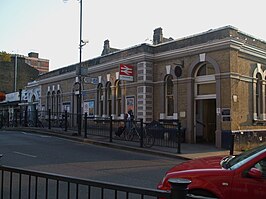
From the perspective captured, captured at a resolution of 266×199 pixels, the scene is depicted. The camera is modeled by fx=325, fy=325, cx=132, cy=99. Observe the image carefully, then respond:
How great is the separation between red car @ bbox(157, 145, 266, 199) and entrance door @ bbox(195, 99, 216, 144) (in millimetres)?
15168

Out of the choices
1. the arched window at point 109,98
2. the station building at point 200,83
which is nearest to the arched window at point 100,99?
the arched window at point 109,98

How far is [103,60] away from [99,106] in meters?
3.81

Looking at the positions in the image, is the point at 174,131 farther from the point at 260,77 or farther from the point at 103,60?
the point at 103,60

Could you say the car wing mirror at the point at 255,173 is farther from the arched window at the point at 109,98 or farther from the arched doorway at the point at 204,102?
the arched window at the point at 109,98

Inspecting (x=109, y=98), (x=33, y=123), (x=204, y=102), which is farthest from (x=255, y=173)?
(x=33, y=123)

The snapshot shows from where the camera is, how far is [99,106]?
2695 cm

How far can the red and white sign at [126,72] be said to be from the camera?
2169cm

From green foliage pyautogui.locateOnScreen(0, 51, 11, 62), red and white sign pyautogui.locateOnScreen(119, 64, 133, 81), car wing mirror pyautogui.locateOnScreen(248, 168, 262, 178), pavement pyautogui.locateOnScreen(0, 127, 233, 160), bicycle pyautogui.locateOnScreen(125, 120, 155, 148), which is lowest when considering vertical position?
pavement pyautogui.locateOnScreen(0, 127, 233, 160)

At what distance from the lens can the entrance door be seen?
20.2 meters

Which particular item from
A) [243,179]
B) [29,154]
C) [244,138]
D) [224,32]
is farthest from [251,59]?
[243,179]

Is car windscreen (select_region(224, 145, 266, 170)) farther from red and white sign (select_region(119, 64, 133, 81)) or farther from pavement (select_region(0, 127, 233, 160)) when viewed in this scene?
red and white sign (select_region(119, 64, 133, 81))

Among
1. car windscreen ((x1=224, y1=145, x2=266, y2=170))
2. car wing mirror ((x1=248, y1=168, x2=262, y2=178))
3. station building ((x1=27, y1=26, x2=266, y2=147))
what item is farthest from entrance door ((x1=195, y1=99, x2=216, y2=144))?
car wing mirror ((x1=248, y1=168, x2=262, y2=178))

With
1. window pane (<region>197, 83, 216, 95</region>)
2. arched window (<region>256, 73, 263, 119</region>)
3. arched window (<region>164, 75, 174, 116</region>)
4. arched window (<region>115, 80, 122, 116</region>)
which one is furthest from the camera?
arched window (<region>115, 80, 122, 116</region>)

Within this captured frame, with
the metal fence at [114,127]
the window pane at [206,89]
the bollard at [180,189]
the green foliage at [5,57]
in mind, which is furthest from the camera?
the green foliage at [5,57]
